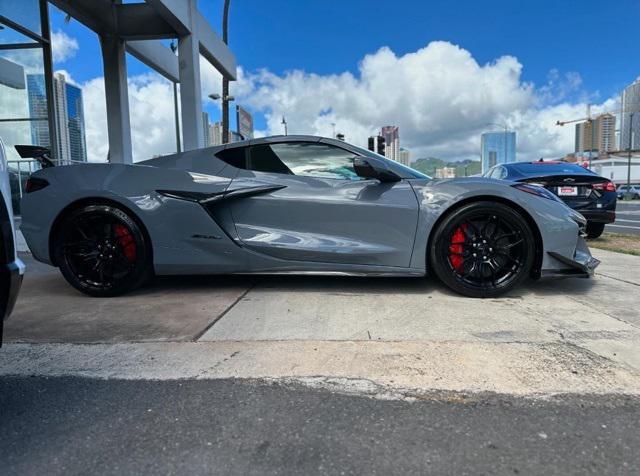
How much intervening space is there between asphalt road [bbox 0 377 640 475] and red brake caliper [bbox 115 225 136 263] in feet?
5.63

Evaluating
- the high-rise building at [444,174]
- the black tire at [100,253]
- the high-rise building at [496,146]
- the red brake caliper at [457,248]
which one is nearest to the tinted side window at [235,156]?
the black tire at [100,253]

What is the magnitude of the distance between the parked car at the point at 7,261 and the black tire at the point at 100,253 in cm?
183

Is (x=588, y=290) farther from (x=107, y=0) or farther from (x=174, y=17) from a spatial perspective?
(x=107, y=0)

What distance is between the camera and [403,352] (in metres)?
2.42

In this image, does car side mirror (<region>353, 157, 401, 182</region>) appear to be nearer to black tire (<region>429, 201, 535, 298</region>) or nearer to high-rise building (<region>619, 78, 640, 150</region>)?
black tire (<region>429, 201, 535, 298</region>)

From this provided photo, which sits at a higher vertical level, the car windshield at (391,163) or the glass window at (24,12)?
the glass window at (24,12)

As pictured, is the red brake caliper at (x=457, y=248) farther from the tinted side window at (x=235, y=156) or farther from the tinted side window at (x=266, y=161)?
the tinted side window at (x=235, y=156)

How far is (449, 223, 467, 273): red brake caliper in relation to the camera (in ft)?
11.6

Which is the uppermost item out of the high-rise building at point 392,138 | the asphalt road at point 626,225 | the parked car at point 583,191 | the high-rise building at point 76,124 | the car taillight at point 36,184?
the high-rise building at point 392,138

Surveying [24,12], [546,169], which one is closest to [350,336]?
[546,169]

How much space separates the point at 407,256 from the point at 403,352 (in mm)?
1237

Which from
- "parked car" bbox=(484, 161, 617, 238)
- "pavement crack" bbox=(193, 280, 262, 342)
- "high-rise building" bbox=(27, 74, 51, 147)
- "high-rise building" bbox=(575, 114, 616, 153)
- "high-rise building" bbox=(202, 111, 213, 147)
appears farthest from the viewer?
"high-rise building" bbox=(575, 114, 616, 153)

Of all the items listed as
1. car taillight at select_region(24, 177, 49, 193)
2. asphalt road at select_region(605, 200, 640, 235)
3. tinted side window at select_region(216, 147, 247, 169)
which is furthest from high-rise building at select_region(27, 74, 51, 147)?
asphalt road at select_region(605, 200, 640, 235)

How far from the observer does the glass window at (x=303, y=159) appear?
3.71 m
